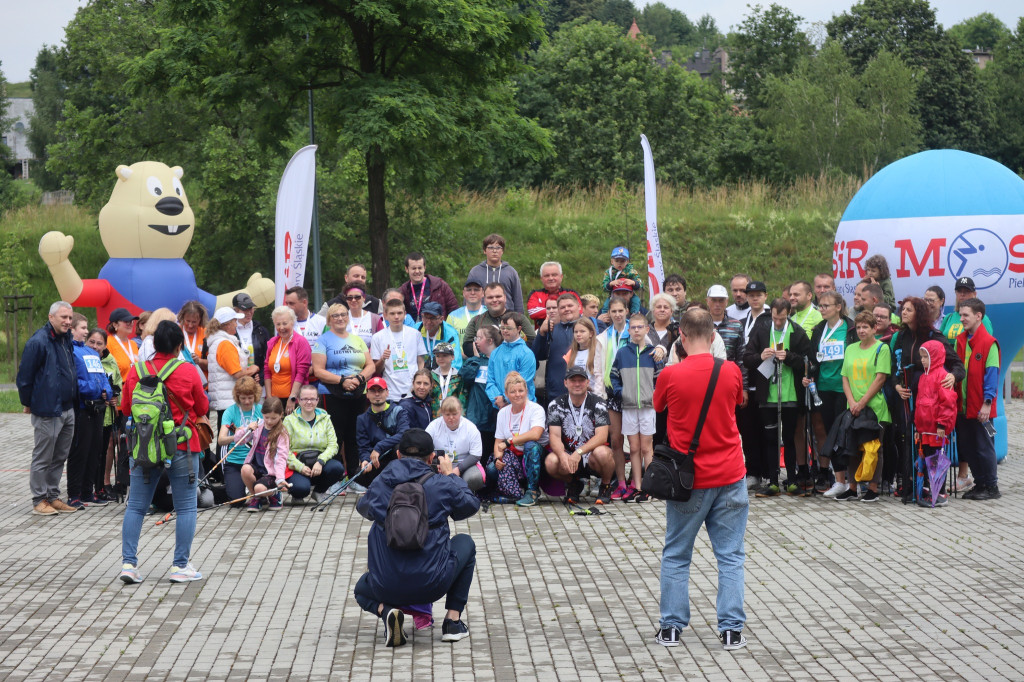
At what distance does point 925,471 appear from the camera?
1056 cm

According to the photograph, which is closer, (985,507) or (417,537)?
(417,537)

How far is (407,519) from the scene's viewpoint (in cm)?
609

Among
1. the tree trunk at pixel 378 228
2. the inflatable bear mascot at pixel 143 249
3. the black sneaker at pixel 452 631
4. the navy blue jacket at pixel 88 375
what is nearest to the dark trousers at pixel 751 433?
the black sneaker at pixel 452 631

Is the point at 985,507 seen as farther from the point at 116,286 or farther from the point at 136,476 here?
the point at 116,286

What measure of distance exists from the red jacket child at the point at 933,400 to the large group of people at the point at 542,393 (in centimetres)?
2

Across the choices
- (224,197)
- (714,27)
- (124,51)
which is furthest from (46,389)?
(714,27)

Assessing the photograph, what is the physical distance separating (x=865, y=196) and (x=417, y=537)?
8785mm

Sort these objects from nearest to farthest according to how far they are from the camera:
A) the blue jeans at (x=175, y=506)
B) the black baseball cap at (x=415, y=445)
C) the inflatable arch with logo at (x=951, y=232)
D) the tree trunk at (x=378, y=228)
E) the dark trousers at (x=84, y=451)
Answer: the black baseball cap at (x=415, y=445) → the blue jeans at (x=175, y=506) → the dark trousers at (x=84, y=451) → the inflatable arch with logo at (x=951, y=232) → the tree trunk at (x=378, y=228)

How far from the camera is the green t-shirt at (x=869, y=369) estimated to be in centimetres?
1067

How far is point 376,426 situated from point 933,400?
5333mm

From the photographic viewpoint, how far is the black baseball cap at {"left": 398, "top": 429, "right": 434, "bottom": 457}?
6.41m

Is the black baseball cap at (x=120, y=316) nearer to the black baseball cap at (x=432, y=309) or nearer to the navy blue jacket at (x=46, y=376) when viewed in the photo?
the navy blue jacket at (x=46, y=376)

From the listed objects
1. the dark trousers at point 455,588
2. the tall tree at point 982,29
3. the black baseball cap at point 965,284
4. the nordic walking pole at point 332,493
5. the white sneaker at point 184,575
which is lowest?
the nordic walking pole at point 332,493

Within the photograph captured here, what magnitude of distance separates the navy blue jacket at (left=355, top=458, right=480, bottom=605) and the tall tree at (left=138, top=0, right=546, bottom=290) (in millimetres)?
13379
